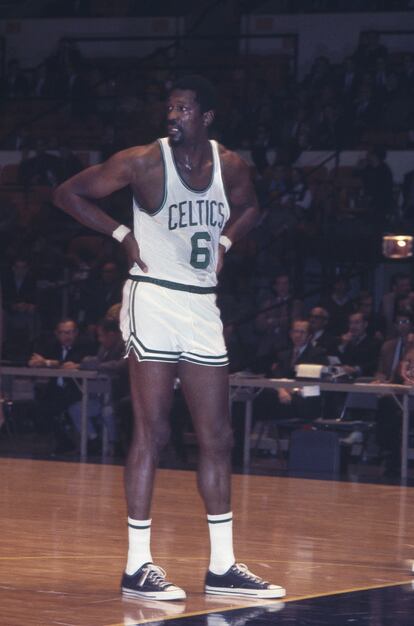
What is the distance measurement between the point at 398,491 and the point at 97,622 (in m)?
5.62

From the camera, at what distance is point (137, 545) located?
512 cm

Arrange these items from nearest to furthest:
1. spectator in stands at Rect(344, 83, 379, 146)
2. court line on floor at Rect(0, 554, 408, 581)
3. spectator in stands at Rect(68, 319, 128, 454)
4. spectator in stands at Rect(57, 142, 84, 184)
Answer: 1. court line on floor at Rect(0, 554, 408, 581)
2. spectator in stands at Rect(68, 319, 128, 454)
3. spectator in stands at Rect(344, 83, 379, 146)
4. spectator in stands at Rect(57, 142, 84, 184)

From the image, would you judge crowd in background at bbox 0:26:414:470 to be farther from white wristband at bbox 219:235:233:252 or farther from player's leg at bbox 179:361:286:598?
player's leg at bbox 179:361:286:598

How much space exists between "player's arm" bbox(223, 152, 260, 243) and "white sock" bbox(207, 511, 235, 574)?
3.74ft

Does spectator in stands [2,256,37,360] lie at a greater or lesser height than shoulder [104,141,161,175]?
lesser

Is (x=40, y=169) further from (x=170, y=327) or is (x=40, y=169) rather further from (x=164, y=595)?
(x=164, y=595)

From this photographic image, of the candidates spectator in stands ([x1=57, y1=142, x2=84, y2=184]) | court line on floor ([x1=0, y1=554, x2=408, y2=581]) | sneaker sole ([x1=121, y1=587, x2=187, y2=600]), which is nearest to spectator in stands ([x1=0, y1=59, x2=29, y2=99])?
spectator in stands ([x1=57, y1=142, x2=84, y2=184])

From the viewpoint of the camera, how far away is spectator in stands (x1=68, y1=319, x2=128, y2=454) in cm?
1244

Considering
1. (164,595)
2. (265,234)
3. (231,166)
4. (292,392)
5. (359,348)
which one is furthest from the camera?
(265,234)

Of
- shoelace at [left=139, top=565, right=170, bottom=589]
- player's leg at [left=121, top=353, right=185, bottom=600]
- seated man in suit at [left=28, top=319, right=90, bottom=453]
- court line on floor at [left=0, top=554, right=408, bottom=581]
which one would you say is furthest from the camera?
seated man in suit at [left=28, top=319, right=90, bottom=453]

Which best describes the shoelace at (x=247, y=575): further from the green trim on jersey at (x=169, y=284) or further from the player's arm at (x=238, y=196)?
the player's arm at (x=238, y=196)

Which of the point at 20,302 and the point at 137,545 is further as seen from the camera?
the point at 20,302

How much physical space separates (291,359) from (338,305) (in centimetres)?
205

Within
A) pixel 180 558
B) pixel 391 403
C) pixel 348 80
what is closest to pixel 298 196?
pixel 348 80
